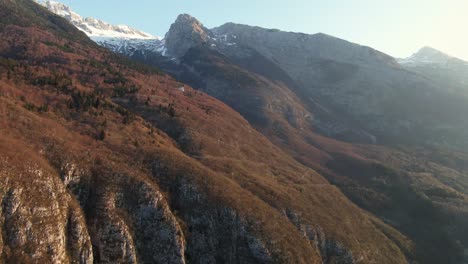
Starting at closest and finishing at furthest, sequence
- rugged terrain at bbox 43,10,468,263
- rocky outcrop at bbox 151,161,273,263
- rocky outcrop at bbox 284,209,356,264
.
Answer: rocky outcrop at bbox 151,161,273,263 → rocky outcrop at bbox 284,209,356,264 → rugged terrain at bbox 43,10,468,263

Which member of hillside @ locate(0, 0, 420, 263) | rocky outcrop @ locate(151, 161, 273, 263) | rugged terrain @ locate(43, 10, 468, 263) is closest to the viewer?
hillside @ locate(0, 0, 420, 263)

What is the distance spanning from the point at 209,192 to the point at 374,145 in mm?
123517

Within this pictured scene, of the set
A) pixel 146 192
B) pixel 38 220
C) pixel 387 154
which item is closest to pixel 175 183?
pixel 146 192

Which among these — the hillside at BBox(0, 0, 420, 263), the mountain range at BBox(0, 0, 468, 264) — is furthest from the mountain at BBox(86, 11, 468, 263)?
the hillside at BBox(0, 0, 420, 263)

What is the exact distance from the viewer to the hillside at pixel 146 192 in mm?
41875

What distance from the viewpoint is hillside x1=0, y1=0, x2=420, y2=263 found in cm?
4188

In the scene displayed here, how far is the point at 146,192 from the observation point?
52.3 m

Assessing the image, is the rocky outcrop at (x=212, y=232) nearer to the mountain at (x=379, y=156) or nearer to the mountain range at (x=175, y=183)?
the mountain range at (x=175, y=183)

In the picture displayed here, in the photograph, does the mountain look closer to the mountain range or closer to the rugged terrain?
the rugged terrain

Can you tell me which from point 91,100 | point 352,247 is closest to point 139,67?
point 91,100

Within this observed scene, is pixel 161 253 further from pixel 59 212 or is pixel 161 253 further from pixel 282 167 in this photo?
pixel 282 167

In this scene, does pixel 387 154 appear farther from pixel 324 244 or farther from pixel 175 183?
pixel 175 183

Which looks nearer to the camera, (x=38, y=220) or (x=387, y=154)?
(x=38, y=220)

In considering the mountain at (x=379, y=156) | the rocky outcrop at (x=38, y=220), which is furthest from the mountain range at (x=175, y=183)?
the mountain at (x=379, y=156)
